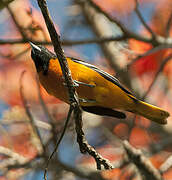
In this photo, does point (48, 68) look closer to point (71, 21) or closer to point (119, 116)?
point (119, 116)

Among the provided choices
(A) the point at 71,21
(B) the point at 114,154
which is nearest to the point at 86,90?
(B) the point at 114,154

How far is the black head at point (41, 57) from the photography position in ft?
9.28

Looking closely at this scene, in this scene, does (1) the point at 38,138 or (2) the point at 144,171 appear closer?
(2) the point at 144,171

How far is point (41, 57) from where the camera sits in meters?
2.91

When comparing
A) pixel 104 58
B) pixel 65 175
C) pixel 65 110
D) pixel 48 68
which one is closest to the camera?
pixel 48 68

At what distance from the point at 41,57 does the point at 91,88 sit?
0.51 meters

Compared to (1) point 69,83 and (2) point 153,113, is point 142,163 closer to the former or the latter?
(2) point 153,113

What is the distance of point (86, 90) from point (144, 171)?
985mm

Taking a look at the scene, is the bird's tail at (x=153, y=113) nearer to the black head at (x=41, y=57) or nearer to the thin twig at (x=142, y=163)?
the thin twig at (x=142, y=163)

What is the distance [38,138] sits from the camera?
3361mm

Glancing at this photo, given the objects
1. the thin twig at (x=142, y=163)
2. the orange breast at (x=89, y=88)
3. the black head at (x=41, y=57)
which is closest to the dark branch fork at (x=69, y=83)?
the orange breast at (x=89, y=88)

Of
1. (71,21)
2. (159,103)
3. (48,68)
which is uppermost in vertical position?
(71,21)

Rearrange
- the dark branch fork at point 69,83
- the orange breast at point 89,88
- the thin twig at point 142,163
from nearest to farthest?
the dark branch fork at point 69,83, the orange breast at point 89,88, the thin twig at point 142,163

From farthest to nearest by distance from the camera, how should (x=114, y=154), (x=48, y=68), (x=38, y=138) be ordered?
(x=114, y=154)
(x=38, y=138)
(x=48, y=68)
